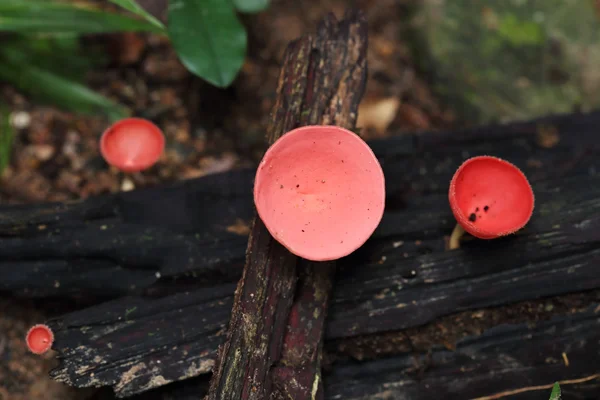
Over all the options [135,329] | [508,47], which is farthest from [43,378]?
[508,47]

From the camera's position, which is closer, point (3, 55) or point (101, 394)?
point (101, 394)

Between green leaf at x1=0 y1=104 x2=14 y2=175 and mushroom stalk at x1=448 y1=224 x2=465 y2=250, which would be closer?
mushroom stalk at x1=448 y1=224 x2=465 y2=250

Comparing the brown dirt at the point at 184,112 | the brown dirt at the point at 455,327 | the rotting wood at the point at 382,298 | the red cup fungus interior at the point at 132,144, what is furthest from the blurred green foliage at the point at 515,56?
the red cup fungus interior at the point at 132,144

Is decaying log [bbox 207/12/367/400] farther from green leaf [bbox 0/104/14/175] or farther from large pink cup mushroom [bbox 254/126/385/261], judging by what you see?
green leaf [bbox 0/104/14/175]

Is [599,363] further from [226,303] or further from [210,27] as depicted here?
[210,27]

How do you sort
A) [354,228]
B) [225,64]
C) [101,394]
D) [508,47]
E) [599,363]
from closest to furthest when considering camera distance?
[354,228], [599,363], [101,394], [225,64], [508,47]

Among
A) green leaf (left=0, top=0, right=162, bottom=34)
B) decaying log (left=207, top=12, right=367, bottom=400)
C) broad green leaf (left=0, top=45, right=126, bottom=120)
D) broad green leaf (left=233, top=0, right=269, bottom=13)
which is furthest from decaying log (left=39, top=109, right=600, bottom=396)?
broad green leaf (left=0, top=45, right=126, bottom=120)

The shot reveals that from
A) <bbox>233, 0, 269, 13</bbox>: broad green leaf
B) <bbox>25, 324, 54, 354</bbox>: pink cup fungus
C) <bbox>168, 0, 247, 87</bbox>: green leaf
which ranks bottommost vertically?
<bbox>25, 324, 54, 354</bbox>: pink cup fungus

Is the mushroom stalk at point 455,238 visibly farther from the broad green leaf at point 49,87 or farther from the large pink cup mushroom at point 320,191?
the broad green leaf at point 49,87
